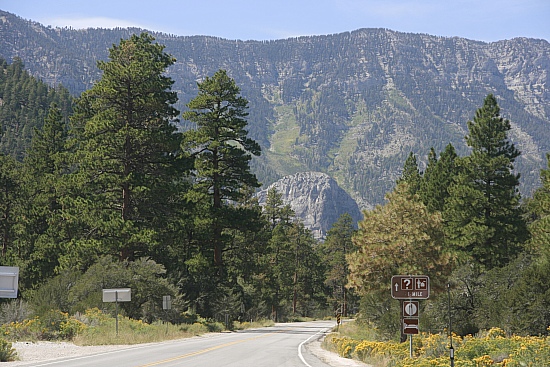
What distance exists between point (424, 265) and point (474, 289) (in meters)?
12.5

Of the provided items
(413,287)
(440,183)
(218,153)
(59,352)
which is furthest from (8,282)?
(440,183)

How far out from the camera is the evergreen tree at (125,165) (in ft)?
139

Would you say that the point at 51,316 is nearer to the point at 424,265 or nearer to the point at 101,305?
the point at 101,305

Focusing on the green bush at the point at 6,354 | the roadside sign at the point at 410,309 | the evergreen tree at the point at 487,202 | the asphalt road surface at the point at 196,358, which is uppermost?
the evergreen tree at the point at 487,202

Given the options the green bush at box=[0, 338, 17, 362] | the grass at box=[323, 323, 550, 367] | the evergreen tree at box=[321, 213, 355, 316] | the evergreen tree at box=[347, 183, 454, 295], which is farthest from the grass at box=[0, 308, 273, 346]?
the evergreen tree at box=[321, 213, 355, 316]

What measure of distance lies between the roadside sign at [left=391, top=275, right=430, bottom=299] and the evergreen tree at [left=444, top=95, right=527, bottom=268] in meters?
30.0

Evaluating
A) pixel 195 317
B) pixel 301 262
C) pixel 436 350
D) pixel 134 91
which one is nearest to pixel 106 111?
pixel 134 91

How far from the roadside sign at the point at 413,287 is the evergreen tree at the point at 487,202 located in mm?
29953

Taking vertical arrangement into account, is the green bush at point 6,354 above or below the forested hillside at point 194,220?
below

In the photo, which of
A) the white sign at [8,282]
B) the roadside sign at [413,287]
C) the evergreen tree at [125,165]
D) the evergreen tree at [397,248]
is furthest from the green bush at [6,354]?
the evergreen tree at [125,165]

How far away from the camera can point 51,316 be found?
101ft

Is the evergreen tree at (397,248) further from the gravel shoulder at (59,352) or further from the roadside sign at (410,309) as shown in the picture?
the roadside sign at (410,309)

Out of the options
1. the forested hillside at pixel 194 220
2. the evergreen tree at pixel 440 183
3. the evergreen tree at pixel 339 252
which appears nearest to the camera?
the forested hillside at pixel 194 220

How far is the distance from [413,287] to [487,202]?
1248 inches
